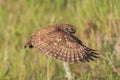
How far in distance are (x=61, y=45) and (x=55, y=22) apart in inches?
62.8

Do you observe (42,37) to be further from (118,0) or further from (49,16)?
(49,16)

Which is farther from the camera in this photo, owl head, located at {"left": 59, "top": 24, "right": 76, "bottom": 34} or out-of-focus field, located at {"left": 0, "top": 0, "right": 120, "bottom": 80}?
out-of-focus field, located at {"left": 0, "top": 0, "right": 120, "bottom": 80}

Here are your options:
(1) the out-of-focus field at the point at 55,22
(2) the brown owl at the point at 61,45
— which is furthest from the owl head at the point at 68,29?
(1) the out-of-focus field at the point at 55,22

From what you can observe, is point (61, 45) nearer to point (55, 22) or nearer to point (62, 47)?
point (62, 47)

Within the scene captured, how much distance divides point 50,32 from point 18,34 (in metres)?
1.89

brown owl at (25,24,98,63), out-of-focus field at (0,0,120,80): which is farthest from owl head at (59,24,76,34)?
out-of-focus field at (0,0,120,80)

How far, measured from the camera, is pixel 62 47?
12.1 feet

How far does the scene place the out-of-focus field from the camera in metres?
4.61

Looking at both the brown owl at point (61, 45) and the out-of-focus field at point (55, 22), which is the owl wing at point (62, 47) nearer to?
the brown owl at point (61, 45)

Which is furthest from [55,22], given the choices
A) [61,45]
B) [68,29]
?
[61,45]

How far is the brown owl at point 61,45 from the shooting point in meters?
3.64

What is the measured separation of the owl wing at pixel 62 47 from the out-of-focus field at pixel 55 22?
1.63 feet

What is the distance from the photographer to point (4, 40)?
563cm

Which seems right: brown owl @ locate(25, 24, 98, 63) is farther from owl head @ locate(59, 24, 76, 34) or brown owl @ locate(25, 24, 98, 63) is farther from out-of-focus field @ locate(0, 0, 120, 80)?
out-of-focus field @ locate(0, 0, 120, 80)
